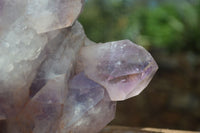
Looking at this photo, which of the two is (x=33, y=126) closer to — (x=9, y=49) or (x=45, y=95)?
(x=45, y=95)

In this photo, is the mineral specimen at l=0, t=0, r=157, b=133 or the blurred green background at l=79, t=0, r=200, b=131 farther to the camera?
the blurred green background at l=79, t=0, r=200, b=131

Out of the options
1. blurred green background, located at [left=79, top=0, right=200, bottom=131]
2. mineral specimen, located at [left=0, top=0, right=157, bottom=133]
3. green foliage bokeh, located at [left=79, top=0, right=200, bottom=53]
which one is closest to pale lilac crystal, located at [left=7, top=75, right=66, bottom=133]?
mineral specimen, located at [left=0, top=0, right=157, bottom=133]

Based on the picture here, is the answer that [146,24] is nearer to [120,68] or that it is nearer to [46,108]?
[120,68]

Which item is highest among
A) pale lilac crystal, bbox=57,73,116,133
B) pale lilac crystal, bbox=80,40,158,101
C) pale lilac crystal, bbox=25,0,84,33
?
pale lilac crystal, bbox=25,0,84,33

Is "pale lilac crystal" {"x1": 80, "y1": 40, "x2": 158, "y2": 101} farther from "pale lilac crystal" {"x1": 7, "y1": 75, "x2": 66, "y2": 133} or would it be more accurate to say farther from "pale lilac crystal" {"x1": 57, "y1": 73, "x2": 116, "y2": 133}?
"pale lilac crystal" {"x1": 7, "y1": 75, "x2": 66, "y2": 133}

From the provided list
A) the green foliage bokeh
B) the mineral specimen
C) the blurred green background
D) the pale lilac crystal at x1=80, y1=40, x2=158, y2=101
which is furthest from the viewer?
the green foliage bokeh

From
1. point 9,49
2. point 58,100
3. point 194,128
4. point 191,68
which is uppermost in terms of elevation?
point 9,49

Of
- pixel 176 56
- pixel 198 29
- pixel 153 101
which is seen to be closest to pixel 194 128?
pixel 153 101

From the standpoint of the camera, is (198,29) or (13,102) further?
(198,29)
